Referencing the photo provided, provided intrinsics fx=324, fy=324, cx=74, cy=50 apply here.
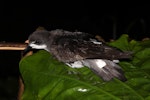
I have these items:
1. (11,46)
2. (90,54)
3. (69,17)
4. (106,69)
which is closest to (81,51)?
(90,54)

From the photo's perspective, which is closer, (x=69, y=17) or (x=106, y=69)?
(x=106, y=69)

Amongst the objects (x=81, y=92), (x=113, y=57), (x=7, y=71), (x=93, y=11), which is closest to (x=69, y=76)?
(x=81, y=92)

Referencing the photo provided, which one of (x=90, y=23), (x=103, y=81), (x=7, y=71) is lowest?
(x=7, y=71)

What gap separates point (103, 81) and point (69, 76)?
8.9 inches

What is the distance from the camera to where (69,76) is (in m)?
2.05

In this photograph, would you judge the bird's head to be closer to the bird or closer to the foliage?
the bird

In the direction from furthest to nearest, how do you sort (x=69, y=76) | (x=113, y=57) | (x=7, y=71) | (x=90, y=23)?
1. (x=90, y=23)
2. (x=7, y=71)
3. (x=113, y=57)
4. (x=69, y=76)

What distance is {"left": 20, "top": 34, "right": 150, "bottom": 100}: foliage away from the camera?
1853 millimetres

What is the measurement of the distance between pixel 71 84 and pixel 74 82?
0.03 m

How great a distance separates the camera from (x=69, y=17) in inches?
291

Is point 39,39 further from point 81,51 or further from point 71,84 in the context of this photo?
point 71,84

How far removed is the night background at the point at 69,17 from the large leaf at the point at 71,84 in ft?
14.6

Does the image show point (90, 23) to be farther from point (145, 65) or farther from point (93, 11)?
point (145, 65)

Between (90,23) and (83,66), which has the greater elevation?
(83,66)
